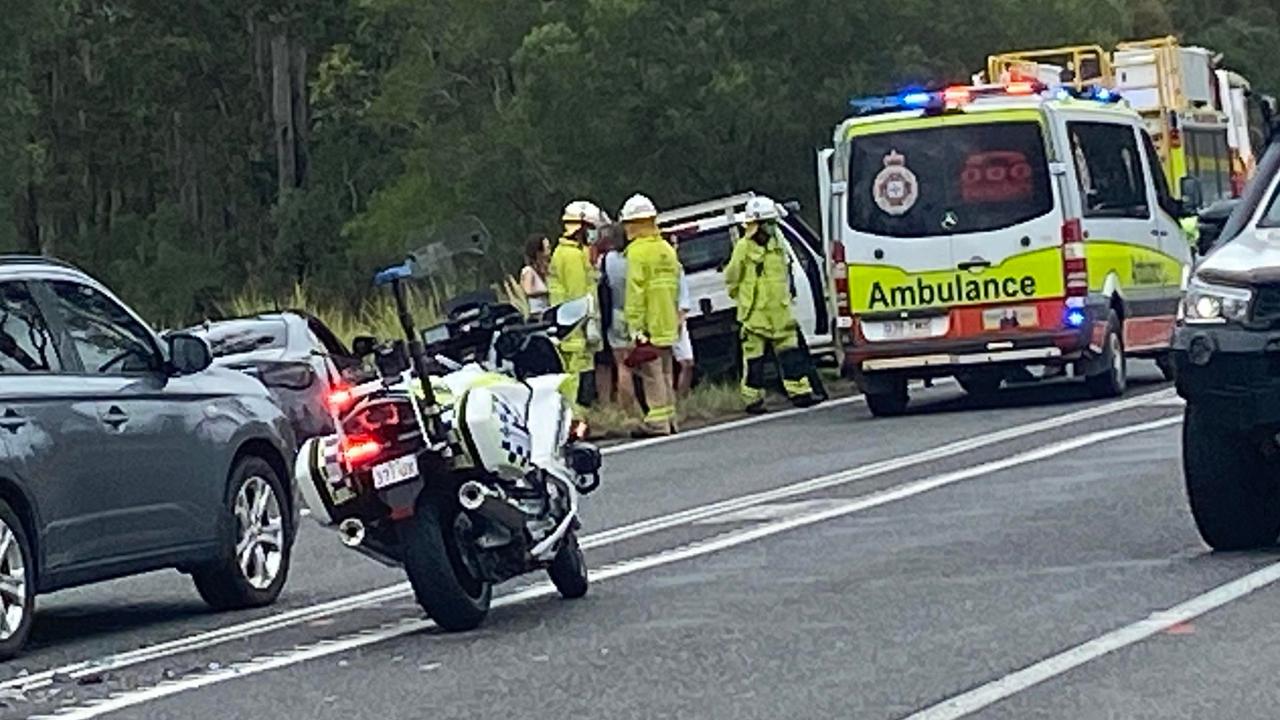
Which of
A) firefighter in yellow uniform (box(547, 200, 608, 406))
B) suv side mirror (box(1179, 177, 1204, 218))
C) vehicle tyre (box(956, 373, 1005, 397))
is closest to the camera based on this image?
suv side mirror (box(1179, 177, 1204, 218))

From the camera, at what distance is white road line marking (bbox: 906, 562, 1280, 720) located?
9.15 meters

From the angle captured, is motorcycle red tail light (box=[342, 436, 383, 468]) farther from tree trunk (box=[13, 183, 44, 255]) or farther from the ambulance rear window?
tree trunk (box=[13, 183, 44, 255])

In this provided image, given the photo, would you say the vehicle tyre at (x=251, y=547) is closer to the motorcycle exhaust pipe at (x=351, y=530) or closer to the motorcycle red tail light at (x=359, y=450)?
the motorcycle exhaust pipe at (x=351, y=530)

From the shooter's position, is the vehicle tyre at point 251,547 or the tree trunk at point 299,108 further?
the tree trunk at point 299,108

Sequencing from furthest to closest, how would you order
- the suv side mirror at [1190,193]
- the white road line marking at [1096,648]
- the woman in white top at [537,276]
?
the woman in white top at [537,276]
the suv side mirror at [1190,193]
the white road line marking at [1096,648]

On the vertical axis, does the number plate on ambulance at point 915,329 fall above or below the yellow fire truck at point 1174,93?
below

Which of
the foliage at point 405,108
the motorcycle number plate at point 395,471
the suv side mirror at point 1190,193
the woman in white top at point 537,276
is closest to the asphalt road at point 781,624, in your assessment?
the motorcycle number plate at point 395,471

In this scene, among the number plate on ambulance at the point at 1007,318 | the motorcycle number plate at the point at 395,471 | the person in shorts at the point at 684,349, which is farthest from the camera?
the person in shorts at the point at 684,349

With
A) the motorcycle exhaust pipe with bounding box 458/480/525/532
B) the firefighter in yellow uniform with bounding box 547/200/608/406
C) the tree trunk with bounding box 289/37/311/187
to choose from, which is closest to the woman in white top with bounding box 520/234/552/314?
the firefighter in yellow uniform with bounding box 547/200/608/406

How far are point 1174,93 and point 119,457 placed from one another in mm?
20949

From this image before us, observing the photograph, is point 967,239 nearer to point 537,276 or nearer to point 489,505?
point 537,276

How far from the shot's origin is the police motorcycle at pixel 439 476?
11.3 m

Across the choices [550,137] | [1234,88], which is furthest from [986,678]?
[550,137]

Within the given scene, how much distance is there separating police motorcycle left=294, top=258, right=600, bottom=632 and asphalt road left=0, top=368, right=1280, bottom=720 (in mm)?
298
